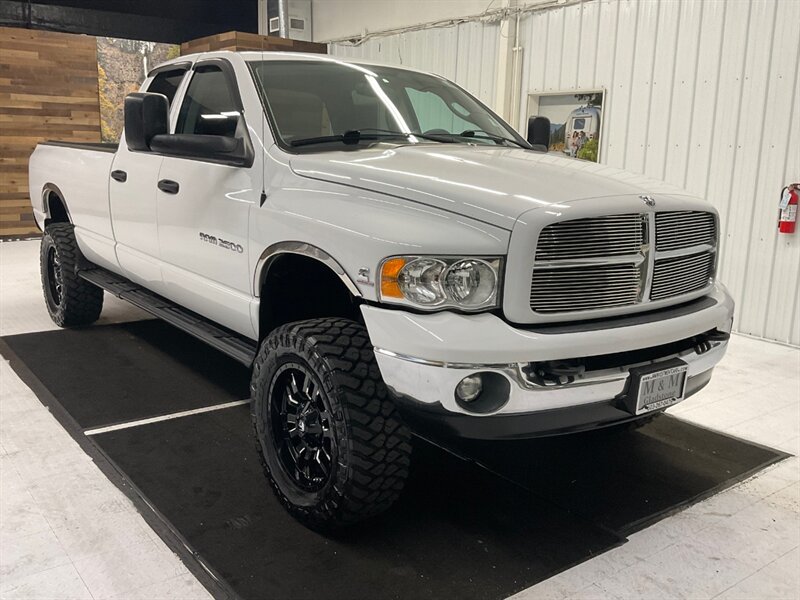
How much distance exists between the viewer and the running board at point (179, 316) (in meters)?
3.14

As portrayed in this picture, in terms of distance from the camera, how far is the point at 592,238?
235 centimetres

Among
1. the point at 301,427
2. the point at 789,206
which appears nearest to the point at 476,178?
the point at 301,427

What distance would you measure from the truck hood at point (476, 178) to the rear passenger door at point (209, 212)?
431mm

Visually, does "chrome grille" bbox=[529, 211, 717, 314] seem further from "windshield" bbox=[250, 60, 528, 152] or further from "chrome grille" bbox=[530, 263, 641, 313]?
"windshield" bbox=[250, 60, 528, 152]

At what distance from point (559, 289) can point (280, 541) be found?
127cm

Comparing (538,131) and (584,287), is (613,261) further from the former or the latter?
(538,131)

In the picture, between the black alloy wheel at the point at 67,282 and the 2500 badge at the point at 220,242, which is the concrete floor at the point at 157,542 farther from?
the black alloy wheel at the point at 67,282

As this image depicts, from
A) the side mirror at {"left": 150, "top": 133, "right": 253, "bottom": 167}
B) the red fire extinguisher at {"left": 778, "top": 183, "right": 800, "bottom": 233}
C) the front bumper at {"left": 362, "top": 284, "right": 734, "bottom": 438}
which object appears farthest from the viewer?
the red fire extinguisher at {"left": 778, "top": 183, "right": 800, "bottom": 233}

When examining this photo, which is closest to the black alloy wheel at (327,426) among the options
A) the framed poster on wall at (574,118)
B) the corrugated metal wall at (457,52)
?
the framed poster on wall at (574,118)

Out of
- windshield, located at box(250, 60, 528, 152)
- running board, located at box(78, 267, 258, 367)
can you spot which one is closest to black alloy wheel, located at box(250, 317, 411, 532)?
running board, located at box(78, 267, 258, 367)

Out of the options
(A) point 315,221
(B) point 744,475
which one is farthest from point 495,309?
(B) point 744,475

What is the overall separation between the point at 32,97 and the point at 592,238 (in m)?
9.38

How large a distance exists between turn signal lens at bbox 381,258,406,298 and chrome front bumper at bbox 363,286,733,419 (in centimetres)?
6

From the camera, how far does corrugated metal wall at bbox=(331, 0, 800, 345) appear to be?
543 centimetres
